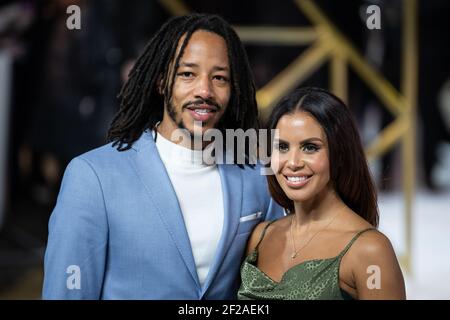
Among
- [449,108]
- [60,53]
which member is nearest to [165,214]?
[60,53]

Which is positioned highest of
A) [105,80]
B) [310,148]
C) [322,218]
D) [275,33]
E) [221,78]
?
[275,33]

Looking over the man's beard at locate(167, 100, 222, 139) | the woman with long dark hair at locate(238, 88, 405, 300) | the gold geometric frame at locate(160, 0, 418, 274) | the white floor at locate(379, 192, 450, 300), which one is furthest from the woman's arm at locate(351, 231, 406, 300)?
the gold geometric frame at locate(160, 0, 418, 274)

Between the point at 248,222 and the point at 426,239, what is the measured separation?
98.6 inches

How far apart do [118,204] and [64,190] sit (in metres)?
0.11

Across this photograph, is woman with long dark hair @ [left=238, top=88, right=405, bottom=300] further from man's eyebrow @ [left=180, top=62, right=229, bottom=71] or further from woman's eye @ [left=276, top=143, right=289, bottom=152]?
man's eyebrow @ [left=180, top=62, right=229, bottom=71]

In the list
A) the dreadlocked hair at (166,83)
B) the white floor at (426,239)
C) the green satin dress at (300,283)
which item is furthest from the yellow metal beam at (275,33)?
the green satin dress at (300,283)

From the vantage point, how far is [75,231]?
1405 millimetres

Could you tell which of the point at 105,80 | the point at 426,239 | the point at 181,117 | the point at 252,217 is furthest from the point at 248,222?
the point at 426,239

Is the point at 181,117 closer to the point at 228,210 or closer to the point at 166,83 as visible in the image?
the point at 166,83

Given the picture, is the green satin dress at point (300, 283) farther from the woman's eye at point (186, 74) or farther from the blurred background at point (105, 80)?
the blurred background at point (105, 80)

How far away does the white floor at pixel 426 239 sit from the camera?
2984 millimetres

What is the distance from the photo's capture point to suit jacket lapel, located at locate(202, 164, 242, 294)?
1.45 m

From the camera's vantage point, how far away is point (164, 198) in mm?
1426

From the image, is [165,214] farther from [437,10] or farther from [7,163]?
[437,10]
